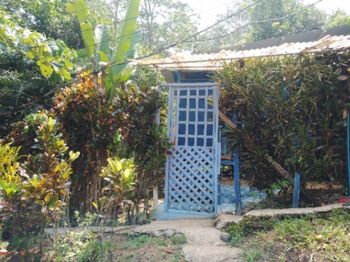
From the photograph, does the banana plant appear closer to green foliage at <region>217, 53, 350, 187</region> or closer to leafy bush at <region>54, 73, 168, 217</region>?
leafy bush at <region>54, 73, 168, 217</region>

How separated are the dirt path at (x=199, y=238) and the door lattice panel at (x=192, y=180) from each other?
43 centimetres

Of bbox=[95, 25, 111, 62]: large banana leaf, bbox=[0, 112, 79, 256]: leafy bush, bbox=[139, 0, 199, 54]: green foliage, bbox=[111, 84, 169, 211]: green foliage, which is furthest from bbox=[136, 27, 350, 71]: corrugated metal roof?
bbox=[139, 0, 199, 54]: green foliage

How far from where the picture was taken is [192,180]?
20.0 feet

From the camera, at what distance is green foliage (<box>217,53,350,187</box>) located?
216 inches

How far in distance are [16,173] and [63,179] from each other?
73 cm

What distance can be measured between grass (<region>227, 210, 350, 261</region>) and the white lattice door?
128 centimetres

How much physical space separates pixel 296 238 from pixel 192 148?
8.02 ft

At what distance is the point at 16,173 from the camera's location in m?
4.57

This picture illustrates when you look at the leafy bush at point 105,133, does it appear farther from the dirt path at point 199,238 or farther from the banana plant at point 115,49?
the dirt path at point 199,238

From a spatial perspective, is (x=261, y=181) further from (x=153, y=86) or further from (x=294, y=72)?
(x=153, y=86)

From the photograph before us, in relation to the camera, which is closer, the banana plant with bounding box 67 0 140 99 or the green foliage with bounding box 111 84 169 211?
the green foliage with bounding box 111 84 169 211

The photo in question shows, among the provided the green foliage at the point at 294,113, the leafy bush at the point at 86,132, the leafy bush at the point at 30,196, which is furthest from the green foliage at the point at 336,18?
the leafy bush at the point at 30,196

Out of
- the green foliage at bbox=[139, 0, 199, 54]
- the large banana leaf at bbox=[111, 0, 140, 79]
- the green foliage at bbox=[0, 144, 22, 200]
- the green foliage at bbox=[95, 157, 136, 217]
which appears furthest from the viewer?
the green foliage at bbox=[139, 0, 199, 54]

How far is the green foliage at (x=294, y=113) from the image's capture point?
548 centimetres
